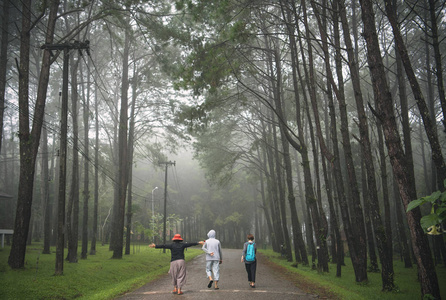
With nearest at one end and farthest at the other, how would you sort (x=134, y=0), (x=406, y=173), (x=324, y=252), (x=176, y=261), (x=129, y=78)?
(x=406, y=173)
(x=176, y=261)
(x=134, y=0)
(x=324, y=252)
(x=129, y=78)

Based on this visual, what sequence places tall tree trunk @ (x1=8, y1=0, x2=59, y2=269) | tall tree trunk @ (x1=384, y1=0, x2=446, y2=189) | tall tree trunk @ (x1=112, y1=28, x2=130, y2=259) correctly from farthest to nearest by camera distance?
tall tree trunk @ (x1=112, y1=28, x2=130, y2=259), tall tree trunk @ (x1=8, y1=0, x2=59, y2=269), tall tree trunk @ (x1=384, y1=0, x2=446, y2=189)

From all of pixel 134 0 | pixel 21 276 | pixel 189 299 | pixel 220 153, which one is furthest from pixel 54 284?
pixel 220 153

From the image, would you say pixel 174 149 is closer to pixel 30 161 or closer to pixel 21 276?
Answer: pixel 30 161

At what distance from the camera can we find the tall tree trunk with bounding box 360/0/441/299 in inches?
252

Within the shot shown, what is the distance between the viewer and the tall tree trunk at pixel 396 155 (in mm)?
6410

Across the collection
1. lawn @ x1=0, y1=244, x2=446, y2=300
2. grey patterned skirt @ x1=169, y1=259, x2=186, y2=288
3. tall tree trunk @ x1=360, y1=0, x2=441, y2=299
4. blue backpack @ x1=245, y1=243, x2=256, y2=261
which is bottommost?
lawn @ x1=0, y1=244, x2=446, y2=300

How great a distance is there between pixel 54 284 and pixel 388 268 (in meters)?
9.91

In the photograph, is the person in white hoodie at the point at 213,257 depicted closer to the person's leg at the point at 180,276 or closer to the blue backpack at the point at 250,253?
the blue backpack at the point at 250,253

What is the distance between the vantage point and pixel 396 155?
7.02m

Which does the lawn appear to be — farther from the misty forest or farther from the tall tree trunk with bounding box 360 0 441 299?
the tall tree trunk with bounding box 360 0 441 299

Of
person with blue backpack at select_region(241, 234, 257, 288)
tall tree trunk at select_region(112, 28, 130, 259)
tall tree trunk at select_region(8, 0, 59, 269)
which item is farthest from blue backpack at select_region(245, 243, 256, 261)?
tall tree trunk at select_region(112, 28, 130, 259)

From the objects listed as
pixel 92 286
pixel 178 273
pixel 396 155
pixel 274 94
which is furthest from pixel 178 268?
pixel 274 94

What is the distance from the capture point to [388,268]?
8969 mm

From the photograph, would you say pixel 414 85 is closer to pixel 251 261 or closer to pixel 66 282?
pixel 251 261
